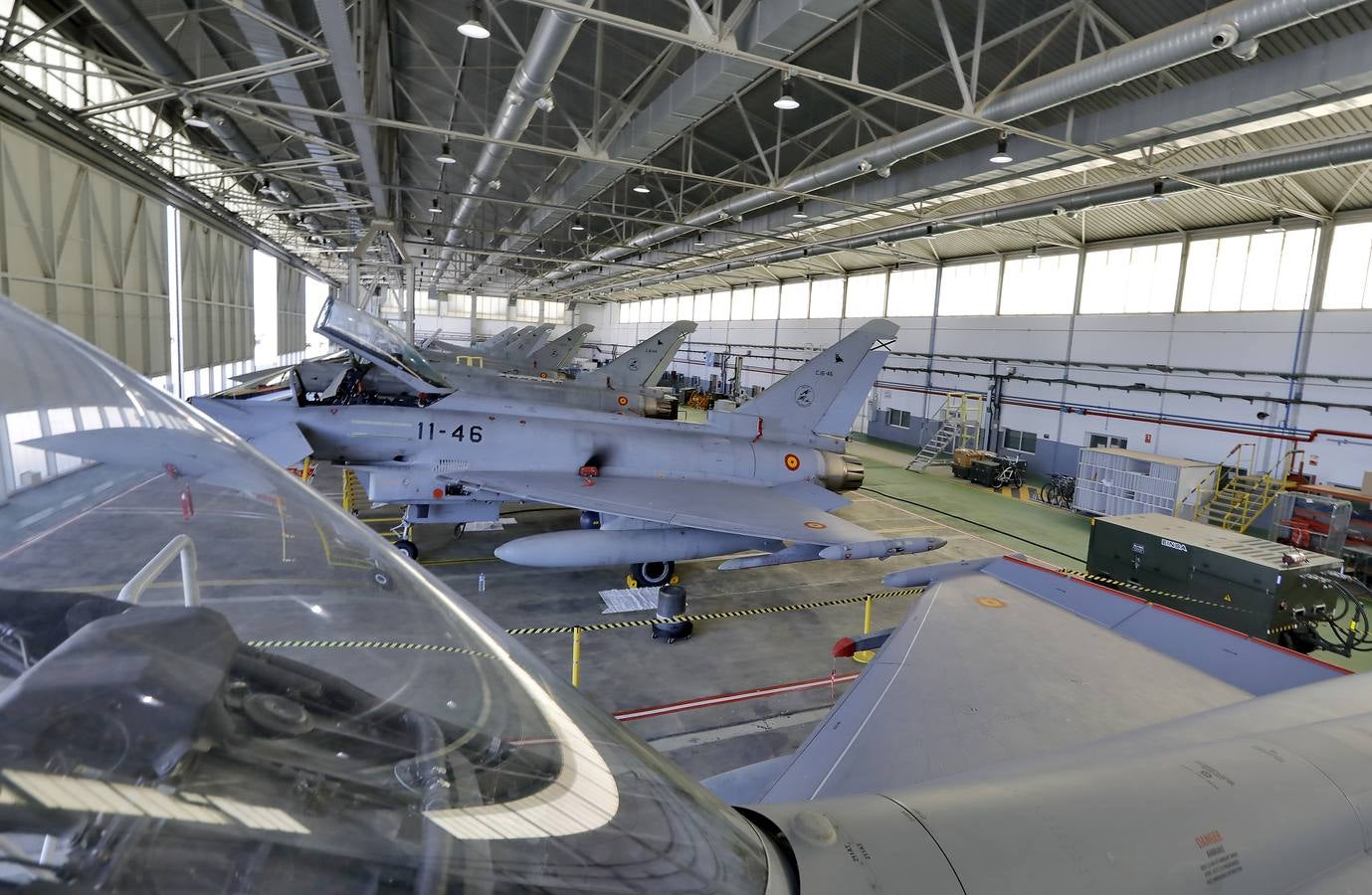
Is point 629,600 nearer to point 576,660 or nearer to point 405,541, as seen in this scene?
point 576,660

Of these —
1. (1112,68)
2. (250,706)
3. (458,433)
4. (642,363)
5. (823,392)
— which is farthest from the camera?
(642,363)

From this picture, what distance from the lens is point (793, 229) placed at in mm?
17828

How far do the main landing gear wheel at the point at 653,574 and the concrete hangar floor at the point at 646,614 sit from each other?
1.03 ft

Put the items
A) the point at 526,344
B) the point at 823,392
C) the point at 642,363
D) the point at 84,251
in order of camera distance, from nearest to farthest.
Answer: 1. the point at 823,392
2. the point at 84,251
3. the point at 642,363
4. the point at 526,344

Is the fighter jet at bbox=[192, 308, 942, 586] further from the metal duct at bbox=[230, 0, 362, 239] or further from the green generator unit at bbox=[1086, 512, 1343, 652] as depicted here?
the metal duct at bbox=[230, 0, 362, 239]

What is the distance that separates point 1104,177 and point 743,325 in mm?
23049

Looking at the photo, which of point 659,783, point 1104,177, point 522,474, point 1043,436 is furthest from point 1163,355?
point 659,783

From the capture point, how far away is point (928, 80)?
10234 millimetres

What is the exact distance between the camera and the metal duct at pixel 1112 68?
5609 millimetres

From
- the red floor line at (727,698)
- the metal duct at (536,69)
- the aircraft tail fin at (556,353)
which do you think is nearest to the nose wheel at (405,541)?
the red floor line at (727,698)

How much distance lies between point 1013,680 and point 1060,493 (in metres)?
15.8

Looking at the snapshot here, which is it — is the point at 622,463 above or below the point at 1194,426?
below

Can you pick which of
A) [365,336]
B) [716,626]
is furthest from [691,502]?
[365,336]

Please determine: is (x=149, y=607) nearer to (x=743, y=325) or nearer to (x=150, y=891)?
(x=150, y=891)
